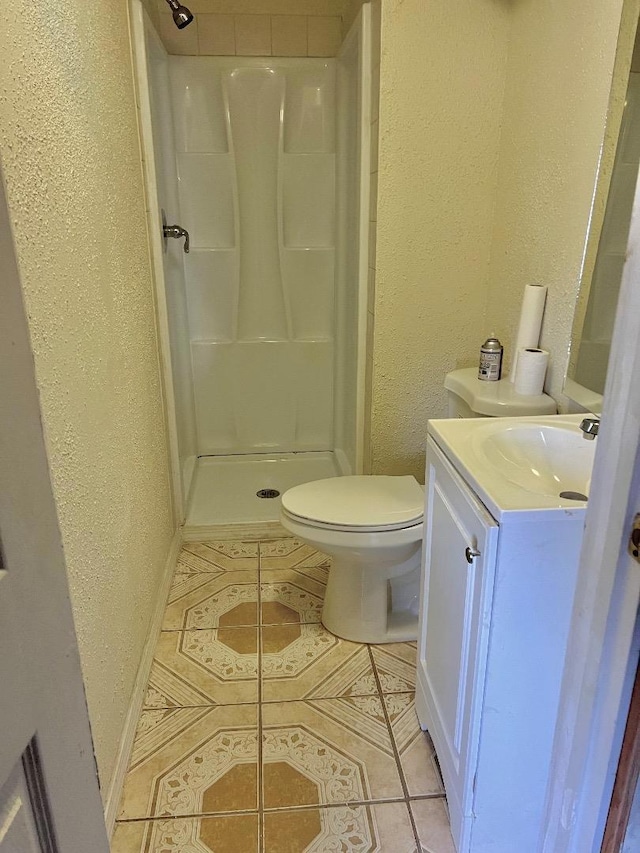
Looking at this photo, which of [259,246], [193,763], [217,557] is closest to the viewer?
[193,763]

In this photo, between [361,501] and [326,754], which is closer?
[326,754]

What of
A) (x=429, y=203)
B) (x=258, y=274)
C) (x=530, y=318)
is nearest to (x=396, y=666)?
(x=530, y=318)

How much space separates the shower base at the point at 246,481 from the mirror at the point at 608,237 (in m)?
1.43

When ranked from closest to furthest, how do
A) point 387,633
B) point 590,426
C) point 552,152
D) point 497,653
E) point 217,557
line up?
point 497,653 → point 590,426 → point 552,152 → point 387,633 → point 217,557

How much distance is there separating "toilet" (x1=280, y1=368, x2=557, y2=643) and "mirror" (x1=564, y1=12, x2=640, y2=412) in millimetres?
196

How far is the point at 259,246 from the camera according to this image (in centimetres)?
298

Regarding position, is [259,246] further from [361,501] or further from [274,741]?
[274,741]

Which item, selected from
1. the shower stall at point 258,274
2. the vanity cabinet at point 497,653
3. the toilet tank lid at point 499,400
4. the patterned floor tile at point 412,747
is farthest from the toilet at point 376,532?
the shower stall at point 258,274

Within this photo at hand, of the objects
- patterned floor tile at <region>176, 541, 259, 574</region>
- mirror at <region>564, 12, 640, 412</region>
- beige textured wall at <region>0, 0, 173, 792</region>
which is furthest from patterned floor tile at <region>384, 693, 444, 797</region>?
mirror at <region>564, 12, 640, 412</region>

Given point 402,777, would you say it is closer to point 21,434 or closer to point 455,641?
point 455,641

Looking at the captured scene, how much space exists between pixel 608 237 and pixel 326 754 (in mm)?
1408

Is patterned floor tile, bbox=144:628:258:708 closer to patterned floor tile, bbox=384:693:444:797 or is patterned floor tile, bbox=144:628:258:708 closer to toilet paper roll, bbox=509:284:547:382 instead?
patterned floor tile, bbox=384:693:444:797

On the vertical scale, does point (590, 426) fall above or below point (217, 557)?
above

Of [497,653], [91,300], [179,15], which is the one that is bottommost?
[497,653]
